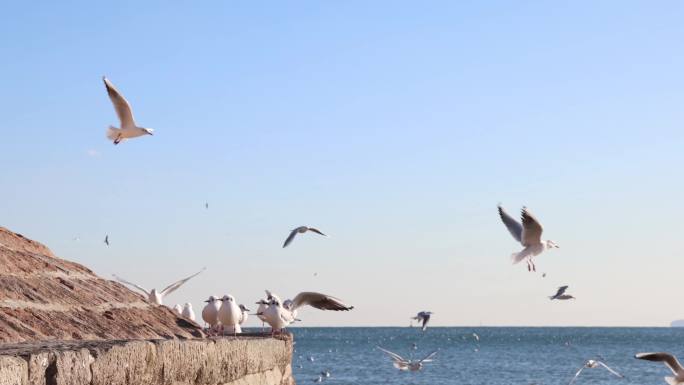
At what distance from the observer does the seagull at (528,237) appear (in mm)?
14875

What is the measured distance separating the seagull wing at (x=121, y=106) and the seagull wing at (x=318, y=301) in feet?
9.26

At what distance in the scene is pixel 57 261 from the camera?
29.2 ft

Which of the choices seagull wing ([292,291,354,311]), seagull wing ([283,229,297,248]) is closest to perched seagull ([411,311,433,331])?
seagull wing ([283,229,297,248])

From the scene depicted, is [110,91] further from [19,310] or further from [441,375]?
[441,375]

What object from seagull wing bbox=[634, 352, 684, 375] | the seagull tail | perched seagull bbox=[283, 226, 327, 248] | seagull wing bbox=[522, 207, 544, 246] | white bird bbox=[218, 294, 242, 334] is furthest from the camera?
perched seagull bbox=[283, 226, 327, 248]

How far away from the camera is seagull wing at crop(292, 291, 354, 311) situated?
10.2 m

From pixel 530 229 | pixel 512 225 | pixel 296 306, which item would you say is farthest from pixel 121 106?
pixel 512 225

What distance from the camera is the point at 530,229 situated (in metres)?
15.1

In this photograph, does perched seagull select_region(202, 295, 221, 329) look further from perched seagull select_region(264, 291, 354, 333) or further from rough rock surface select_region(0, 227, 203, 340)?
rough rock surface select_region(0, 227, 203, 340)

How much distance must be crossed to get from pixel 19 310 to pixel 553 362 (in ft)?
217

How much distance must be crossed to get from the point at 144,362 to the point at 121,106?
6.91 m

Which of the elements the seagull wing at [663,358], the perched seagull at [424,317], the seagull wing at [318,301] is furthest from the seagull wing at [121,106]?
the perched seagull at [424,317]

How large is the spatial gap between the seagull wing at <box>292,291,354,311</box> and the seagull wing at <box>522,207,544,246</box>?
4.68 metres

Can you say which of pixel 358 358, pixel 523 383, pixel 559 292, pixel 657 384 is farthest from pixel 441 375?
pixel 559 292
